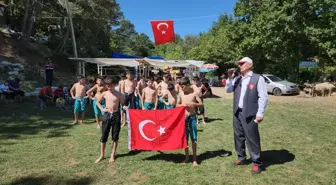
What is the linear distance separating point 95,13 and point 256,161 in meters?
25.7

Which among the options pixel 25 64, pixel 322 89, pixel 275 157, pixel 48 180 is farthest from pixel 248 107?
pixel 25 64

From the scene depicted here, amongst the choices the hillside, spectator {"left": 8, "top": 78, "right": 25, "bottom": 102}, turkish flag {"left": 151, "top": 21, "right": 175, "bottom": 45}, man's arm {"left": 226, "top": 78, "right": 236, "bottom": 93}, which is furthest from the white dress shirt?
the hillside

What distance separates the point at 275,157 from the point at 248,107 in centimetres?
178

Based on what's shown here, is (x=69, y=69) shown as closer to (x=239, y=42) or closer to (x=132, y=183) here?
(x=239, y=42)

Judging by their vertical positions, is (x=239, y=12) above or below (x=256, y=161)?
above

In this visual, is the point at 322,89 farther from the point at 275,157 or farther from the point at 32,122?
the point at 32,122

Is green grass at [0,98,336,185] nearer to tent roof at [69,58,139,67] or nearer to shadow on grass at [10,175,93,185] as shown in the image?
shadow on grass at [10,175,93,185]

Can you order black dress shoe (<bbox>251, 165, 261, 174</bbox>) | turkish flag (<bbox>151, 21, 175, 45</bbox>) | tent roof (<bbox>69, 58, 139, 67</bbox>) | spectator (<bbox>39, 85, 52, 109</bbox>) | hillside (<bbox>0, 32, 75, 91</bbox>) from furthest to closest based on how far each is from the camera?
tent roof (<bbox>69, 58, 139, 67</bbox>), hillside (<bbox>0, 32, 75, 91</bbox>), turkish flag (<bbox>151, 21, 175, 45</bbox>), spectator (<bbox>39, 85, 52, 109</bbox>), black dress shoe (<bbox>251, 165, 261, 174</bbox>)

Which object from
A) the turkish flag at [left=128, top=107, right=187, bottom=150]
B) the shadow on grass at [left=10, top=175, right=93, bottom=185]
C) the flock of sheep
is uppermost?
the flock of sheep

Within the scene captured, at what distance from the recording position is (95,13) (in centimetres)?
2748

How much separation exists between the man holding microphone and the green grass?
404 mm

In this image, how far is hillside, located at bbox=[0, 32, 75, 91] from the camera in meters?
18.6

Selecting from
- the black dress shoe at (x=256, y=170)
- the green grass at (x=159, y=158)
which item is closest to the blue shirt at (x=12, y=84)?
the green grass at (x=159, y=158)

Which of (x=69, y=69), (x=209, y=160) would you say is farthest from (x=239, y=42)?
(x=209, y=160)
